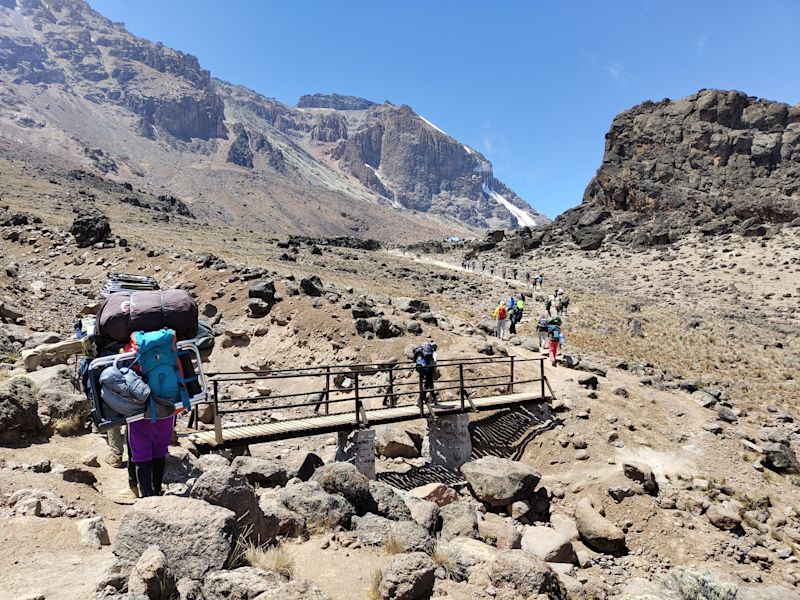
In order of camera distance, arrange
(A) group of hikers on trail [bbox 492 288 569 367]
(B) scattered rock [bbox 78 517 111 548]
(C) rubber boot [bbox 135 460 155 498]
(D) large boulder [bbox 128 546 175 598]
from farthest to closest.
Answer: (A) group of hikers on trail [bbox 492 288 569 367] → (C) rubber boot [bbox 135 460 155 498] → (B) scattered rock [bbox 78 517 111 548] → (D) large boulder [bbox 128 546 175 598]

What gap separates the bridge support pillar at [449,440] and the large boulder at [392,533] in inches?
217

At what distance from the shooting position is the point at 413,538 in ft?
17.8

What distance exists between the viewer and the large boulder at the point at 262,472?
7361 mm

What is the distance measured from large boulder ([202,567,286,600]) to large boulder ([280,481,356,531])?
1861mm

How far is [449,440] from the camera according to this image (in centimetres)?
1133

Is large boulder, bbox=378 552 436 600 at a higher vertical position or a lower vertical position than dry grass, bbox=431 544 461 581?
higher

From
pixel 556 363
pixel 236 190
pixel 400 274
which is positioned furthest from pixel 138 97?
pixel 556 363

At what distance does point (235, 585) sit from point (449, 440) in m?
8.20

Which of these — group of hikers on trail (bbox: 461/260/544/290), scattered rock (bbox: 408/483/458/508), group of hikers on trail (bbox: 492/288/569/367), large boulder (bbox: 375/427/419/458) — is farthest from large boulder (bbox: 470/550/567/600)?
group of hikers on trail (bbox: 461/260/544/290)

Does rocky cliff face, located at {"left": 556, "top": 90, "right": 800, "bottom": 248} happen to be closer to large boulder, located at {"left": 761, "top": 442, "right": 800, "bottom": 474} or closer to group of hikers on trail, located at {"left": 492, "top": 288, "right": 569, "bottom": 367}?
group of hikers on trail, located at {"left": 492, "top": 288, "right": 569, "bottom": 367}

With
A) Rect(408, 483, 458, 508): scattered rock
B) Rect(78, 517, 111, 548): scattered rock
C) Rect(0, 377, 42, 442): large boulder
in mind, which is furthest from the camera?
Rect(408, 483, 458, 508): scattered rock

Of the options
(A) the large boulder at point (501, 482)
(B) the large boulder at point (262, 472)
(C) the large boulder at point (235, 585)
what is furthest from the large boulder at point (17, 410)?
(A) the large boulder at point (501, 482)

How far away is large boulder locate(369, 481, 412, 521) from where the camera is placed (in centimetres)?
639

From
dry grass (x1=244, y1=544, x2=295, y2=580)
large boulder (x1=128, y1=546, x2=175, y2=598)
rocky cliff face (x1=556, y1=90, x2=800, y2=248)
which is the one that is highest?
rocky cliff face (x1=556, y1=90, x2=800, y2=248)
